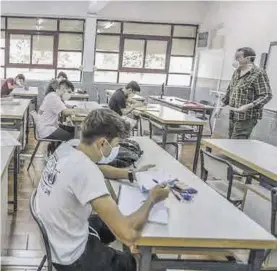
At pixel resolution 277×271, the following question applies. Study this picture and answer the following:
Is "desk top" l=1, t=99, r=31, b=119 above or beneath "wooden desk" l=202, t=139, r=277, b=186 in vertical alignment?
beneath

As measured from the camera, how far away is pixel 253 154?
9.21 feet

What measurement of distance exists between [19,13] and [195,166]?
242 inches

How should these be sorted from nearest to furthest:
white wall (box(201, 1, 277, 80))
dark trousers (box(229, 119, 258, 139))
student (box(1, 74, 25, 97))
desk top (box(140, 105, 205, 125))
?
dark trousers (box(229, 119, 258, 139))
desk top (box(140, 105, 205, 125))
white wall (box(201, 1, 277, 80))
student (box(1, 74, 25, 97))

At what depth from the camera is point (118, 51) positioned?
8.98 meters

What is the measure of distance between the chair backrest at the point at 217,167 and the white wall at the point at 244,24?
3.88 m

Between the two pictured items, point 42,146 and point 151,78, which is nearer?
point 42,146

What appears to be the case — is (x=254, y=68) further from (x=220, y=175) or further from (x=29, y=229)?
(x=29, y=229)

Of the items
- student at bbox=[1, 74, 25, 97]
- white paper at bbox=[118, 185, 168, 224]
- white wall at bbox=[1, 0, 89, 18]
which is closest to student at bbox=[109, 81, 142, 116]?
student at bbox=[1, 74, 25, 97]

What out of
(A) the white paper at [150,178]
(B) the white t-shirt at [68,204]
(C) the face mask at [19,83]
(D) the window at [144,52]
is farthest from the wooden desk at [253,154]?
(D) the window at [144,52]

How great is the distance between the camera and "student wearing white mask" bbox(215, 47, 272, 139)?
3.65 meters

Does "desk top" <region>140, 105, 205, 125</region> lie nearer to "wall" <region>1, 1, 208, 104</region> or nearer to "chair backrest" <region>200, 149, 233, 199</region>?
"chair backrest" <region>200, 149, 233, 199</region>

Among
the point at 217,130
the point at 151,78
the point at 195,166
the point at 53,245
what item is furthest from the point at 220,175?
the point at 151,78

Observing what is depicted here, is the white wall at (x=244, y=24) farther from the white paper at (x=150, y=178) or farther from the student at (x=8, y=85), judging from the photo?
the white paper at (x=150, y=178)

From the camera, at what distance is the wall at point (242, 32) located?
230 inches
